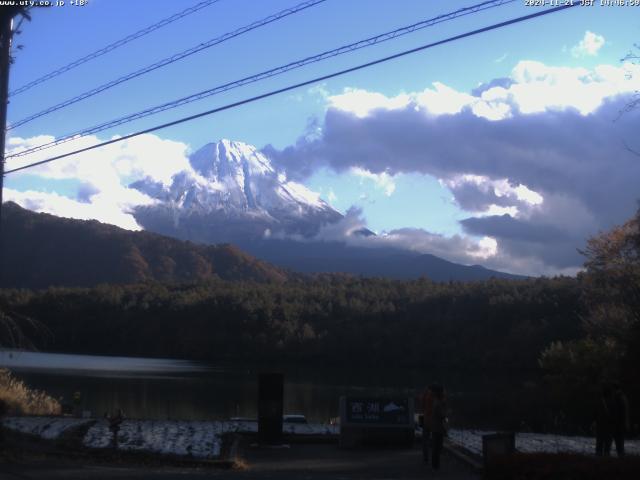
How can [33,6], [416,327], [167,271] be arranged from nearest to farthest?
[33,6]
[416,327]
[167,271]

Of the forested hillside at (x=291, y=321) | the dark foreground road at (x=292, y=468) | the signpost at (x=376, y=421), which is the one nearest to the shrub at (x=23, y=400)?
the dark foreground road at (x=292, y=468)

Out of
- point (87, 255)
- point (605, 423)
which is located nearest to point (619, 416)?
point (605, 423)

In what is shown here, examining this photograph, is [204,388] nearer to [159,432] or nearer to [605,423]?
[159,432]

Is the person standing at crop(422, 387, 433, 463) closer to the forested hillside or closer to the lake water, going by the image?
the lake water

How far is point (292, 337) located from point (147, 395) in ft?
197

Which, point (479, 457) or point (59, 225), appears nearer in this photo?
point (479, 457)

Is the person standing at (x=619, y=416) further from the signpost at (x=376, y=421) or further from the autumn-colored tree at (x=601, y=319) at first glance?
the autumn-colored tree at (x=601, y=319)

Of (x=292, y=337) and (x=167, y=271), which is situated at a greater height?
(x=167, y=271)

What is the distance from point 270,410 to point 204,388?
41.3m

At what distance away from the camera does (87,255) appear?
584 feet

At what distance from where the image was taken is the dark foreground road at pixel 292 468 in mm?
14336

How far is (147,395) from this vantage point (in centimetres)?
5075

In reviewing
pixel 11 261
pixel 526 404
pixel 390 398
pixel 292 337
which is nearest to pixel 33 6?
pixel 390 398

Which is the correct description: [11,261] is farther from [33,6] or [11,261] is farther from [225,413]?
[33,6]
